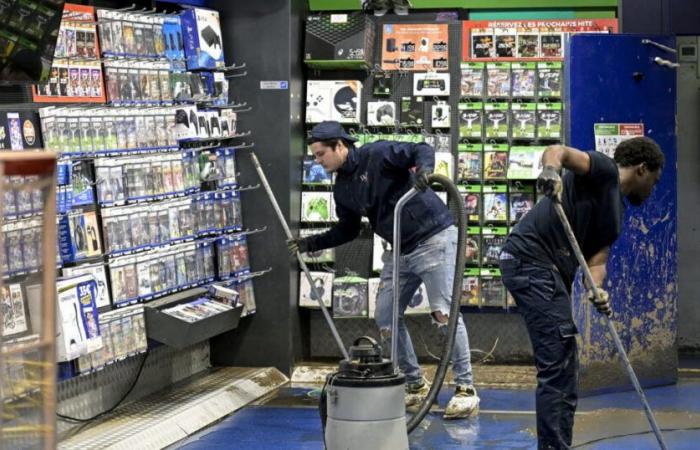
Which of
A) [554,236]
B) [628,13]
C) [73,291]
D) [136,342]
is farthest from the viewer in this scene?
[628,13]

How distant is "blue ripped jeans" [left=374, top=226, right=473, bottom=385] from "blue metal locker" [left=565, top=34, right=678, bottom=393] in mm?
971

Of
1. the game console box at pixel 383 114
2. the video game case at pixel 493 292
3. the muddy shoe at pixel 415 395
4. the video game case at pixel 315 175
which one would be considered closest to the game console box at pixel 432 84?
the game console box at pixel 383 114

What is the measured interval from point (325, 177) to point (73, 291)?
10.0ft

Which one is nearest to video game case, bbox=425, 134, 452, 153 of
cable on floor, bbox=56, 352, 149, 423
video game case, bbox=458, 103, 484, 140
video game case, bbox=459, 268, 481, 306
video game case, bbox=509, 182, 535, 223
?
video game case, bbox=458, 103, 484, 140

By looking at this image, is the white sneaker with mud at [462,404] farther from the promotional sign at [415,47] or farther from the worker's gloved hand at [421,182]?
the promotional sign at [415,47]

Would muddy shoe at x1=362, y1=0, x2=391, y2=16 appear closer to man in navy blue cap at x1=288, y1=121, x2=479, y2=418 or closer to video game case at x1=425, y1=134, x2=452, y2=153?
video game case at x1=425, y1=134, x2=452, y2=153

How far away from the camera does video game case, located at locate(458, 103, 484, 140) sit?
30.5ft

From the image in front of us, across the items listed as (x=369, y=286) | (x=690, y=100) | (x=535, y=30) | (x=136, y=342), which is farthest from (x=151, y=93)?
(x=690, y=100)

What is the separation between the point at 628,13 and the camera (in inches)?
379

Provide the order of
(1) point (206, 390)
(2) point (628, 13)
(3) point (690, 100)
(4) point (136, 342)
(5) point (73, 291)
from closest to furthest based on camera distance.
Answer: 1. (5) point (73, 291)
2. (4) point (136, 342)
3. (1) point (206, 390)
4. (2) point (628, 13)
5. (3) point (690, 100)

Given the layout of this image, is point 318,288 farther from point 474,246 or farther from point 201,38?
point 201,38

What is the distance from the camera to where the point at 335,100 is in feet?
30.6

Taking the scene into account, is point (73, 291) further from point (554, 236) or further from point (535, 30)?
point (535, 30)

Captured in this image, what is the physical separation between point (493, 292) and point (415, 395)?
1.58 meters
